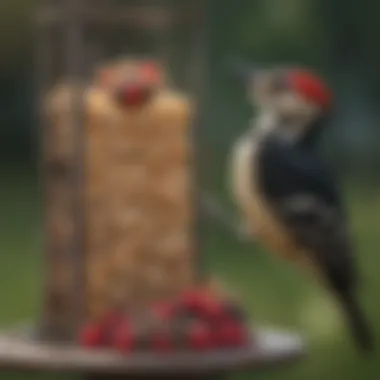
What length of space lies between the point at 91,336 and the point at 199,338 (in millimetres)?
197

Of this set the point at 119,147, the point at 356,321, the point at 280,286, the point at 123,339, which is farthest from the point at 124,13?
the point at 280,286

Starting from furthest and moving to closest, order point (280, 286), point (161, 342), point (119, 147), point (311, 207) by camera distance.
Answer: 1. point (280, 286)
2. point (311, 207)
3. point (119, 147)
4. point (161, 342)

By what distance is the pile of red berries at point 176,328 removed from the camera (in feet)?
17.3

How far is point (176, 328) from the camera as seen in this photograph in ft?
17.4

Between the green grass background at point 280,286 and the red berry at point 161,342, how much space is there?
212 centimetres

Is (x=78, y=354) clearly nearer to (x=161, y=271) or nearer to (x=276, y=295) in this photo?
(x=161, y=271)

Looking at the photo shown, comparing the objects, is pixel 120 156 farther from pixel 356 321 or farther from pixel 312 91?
pixel 356 321

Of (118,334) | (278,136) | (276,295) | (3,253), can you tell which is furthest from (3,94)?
(118,334)

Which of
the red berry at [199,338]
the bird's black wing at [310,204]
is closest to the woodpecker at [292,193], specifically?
the bird's black wing at [310,204]

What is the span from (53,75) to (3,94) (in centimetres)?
337

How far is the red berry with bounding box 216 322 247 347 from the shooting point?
5.32 m

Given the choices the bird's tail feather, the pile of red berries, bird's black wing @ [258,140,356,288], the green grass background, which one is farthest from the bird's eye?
the green grass background

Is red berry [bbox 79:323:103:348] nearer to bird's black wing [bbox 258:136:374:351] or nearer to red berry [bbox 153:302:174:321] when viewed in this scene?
red berry [bbox 153:302:174:321]

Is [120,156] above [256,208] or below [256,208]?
above
